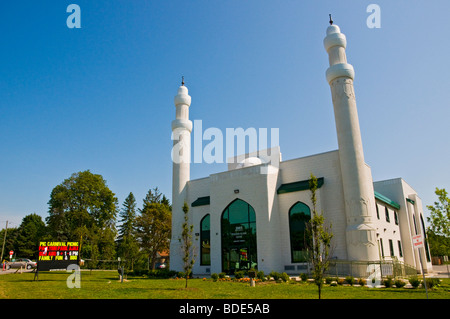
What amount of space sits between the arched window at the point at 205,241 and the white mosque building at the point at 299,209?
0.08 meters

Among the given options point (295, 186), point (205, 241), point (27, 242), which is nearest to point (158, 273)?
point (205, 241)

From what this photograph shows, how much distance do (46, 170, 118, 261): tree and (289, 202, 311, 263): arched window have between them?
80.8 ft

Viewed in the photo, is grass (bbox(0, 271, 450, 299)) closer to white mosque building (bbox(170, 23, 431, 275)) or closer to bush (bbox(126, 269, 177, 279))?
white mosque building (bbox(170, 23, 431, 275))

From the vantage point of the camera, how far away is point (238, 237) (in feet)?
83.0

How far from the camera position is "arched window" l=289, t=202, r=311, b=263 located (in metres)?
22.9

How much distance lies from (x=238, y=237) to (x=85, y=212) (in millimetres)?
23254

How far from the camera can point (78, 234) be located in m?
37.7

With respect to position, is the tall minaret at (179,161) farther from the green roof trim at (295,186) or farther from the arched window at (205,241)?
the green roof trim at (295,186)

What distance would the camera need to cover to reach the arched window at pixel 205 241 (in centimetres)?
2750

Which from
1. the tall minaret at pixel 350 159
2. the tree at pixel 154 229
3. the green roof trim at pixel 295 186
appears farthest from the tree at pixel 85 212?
the tall minaret at pixel 350 159

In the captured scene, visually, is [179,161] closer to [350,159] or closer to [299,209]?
[299,209]

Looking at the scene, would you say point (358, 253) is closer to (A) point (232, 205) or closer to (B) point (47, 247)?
(A) point (232, 205)
